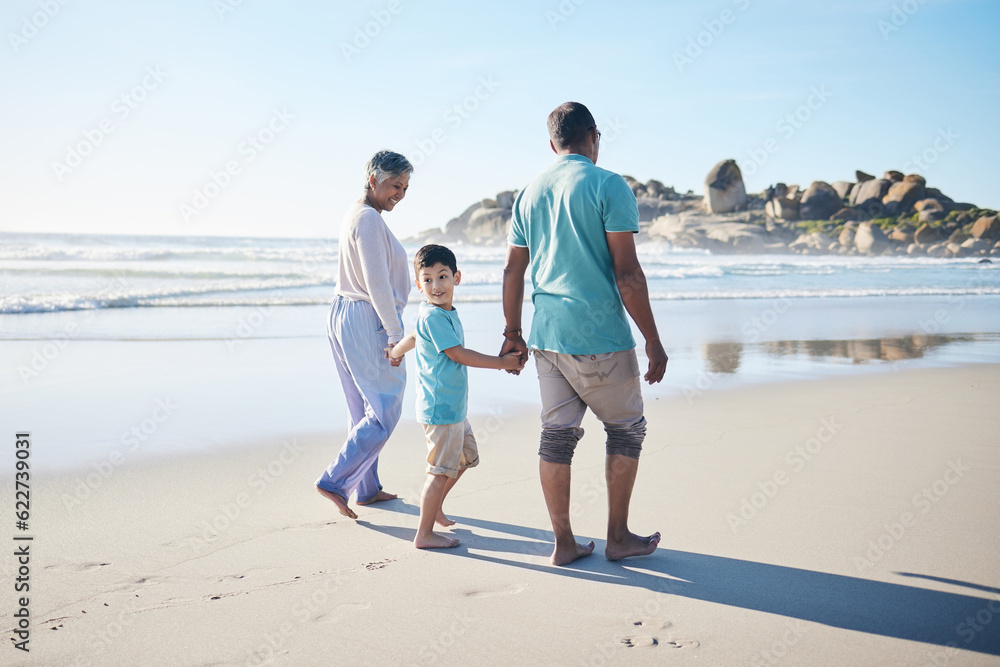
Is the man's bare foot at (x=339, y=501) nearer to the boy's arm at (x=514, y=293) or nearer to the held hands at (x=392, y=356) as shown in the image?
the held hands at (x=392, y=356)

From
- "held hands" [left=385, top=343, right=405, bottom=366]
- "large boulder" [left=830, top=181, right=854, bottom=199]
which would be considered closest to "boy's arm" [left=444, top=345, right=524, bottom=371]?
"held hands" [left=385, top=343, right=405, bottom=366]

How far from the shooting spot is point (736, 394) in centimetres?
633

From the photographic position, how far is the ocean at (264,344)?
210 inches

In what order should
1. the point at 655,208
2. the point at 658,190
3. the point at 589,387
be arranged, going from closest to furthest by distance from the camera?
the point at 589,387
the point at 655,208
the point at 658,190

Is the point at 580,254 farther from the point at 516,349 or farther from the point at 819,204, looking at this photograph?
the point at 819,204

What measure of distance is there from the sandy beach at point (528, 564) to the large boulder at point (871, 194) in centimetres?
5882

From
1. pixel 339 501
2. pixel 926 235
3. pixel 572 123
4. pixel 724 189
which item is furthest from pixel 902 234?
pixel 339 501

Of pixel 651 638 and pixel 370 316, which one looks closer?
pixel 651 638

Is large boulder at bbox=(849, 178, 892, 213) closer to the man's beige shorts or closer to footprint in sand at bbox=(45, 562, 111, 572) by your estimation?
the man's beige shorts

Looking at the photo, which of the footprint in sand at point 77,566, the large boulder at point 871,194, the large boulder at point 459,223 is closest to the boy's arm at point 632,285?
the footprint in sand at point 77,566

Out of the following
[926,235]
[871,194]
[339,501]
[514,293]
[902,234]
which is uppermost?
[871,194]

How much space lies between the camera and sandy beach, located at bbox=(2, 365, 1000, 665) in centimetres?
236

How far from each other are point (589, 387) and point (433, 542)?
1021mm

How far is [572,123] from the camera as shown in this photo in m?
3.03
